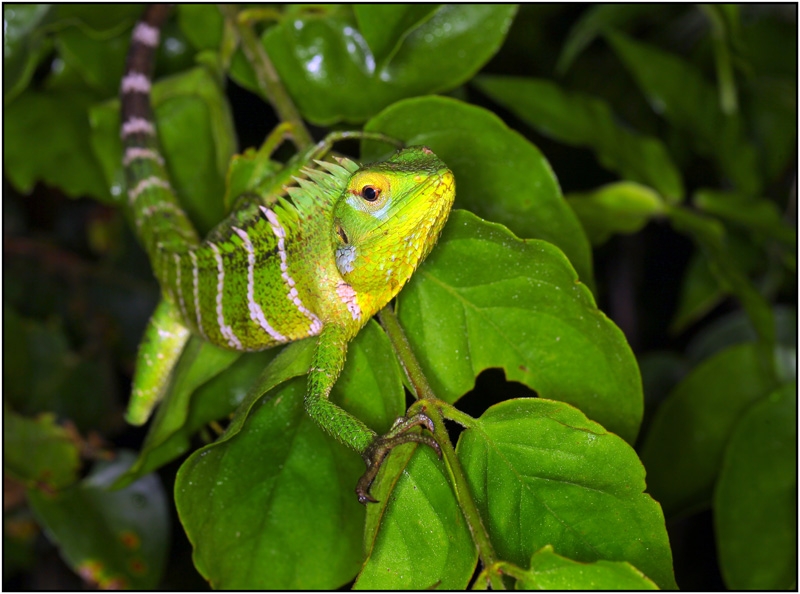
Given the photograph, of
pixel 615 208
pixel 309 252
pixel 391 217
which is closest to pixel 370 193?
pixel 391 217

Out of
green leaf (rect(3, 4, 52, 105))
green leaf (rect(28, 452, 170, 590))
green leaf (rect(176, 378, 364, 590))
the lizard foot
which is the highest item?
green leaf (rect(3, 4, 52, 105))

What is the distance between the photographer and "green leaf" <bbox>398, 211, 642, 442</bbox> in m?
0.95

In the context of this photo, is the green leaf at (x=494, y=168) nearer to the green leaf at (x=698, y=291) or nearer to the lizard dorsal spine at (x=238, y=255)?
the lizard dorsal spine at (x=238, y=255)

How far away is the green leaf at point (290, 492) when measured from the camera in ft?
3.22

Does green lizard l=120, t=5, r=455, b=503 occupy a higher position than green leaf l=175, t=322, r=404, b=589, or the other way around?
green lizard l=120, t=5, r=455, b=503

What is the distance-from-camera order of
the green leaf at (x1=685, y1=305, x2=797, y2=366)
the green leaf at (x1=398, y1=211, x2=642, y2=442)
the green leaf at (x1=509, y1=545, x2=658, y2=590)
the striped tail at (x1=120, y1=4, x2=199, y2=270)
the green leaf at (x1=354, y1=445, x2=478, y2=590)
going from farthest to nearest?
the green leaf at (x1=685, y1=305, x2=797, y2=366) < the striped tail at (x1=120, y1=4, x2=199, y2=270) < the green leaf at (x1=398, y1=211, x2=642, y2=442) < the green leaf at (x1=354, y1=445, x2=478, y2=590) < the green leaf at (x1=509, y1=545, x2=658, y2=590)

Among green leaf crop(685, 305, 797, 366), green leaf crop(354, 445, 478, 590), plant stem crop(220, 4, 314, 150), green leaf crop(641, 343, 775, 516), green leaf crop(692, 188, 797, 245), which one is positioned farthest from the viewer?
green leaf crop(685, 305, 797, 366)

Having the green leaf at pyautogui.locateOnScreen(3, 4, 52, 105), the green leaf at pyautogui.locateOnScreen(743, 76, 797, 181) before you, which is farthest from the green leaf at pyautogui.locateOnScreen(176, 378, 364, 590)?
the green leaf at pyautogui.locateOnScreen(743, 76, 797, 181)

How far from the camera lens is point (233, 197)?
50.0 inches

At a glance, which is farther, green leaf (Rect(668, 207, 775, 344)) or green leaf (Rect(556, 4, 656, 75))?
green leaf (Rect(556, 4, 656, 75))

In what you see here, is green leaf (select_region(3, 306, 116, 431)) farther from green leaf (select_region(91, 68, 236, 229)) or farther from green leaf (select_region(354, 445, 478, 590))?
green leaf (select_region(354, 445, 478, 590))

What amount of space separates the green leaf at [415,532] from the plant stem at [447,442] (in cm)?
3

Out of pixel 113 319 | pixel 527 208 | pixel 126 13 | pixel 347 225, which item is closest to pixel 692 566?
pixel 527 208

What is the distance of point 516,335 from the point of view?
981mm
